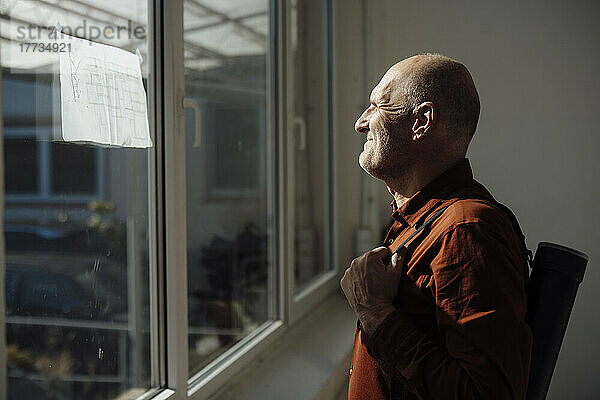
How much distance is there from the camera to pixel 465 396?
0.94m

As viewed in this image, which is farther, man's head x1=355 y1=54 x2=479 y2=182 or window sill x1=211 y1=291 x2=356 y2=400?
window sill x1=211 y1=291 x2=356 y2=400

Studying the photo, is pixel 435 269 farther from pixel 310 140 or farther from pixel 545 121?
pixel 545 121

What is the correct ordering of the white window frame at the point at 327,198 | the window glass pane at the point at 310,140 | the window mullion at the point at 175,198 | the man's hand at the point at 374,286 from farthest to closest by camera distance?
the window glass pane at the point at 310,140 < the white window frame at the point at 327,198 < the window mullion at the point at 175,198 < the man's hand at the point at 374,286

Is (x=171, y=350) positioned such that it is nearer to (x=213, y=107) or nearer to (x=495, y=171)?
(x=213, y=107)

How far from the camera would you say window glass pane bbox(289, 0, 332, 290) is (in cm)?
268

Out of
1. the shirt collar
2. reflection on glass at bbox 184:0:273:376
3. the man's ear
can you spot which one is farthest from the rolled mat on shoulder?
reflection on glass at bbox 184:0:273:376

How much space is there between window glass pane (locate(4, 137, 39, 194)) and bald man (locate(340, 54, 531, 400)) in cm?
55

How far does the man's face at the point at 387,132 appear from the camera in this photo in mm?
1111

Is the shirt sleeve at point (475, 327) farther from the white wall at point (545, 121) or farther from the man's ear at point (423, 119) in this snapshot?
the white wall at point (545, 121)

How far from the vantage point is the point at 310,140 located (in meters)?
2.87

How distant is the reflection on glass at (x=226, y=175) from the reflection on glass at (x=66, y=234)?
1.07 ft

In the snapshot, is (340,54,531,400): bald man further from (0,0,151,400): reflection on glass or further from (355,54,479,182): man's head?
(0,0,151,400): reflection on glass

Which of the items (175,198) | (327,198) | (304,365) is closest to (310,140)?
(327,198)

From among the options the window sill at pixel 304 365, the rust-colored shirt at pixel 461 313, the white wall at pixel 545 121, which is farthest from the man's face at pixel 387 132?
the white wall at pixel 545 121
